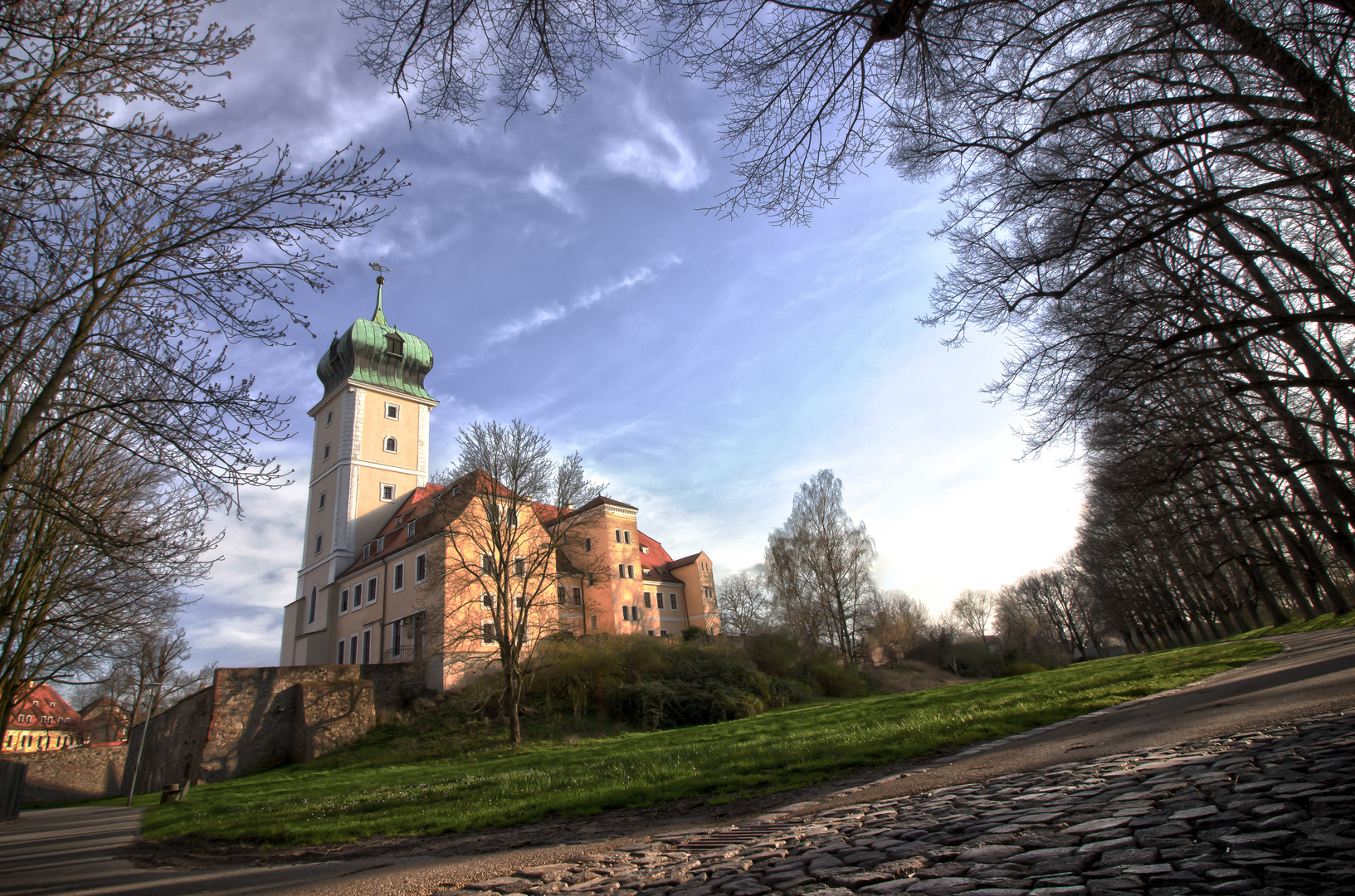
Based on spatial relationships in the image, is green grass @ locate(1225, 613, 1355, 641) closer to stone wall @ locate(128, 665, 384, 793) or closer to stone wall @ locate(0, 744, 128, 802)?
stone wall @ locate(128, 665, 384, 793)

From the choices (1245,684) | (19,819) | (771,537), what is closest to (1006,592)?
(771,537)

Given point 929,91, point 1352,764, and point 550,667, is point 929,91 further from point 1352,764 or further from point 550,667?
point 550,667

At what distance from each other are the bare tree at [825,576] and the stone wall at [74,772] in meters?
43.7

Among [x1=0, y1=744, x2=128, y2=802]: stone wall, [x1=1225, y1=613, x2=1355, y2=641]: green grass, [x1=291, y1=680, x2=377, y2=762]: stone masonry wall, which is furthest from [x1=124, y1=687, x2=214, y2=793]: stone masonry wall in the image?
[x1=1225, y1=613, x2=1355, y2=641]: green grass

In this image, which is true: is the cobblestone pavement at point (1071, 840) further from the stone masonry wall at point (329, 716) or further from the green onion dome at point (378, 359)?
the green onion dome at point (378, 359)

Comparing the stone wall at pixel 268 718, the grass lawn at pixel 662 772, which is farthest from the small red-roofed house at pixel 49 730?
the grass lawn at pixel 662 772

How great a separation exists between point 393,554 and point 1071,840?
37893mm

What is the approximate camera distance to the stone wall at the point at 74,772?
3819 centimetres

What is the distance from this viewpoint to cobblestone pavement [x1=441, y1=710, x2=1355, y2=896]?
2594mm

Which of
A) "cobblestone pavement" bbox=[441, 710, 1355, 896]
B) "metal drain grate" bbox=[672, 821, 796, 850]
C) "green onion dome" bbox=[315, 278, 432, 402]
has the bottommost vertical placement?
"metal drain grate" bbox=[672, 821, 796, 850]

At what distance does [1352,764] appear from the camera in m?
3.79

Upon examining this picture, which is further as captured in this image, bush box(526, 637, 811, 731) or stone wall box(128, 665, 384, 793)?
stone wall box(128, 665, 384, 793)

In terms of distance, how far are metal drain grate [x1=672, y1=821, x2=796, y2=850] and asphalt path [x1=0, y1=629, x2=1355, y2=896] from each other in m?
0.64

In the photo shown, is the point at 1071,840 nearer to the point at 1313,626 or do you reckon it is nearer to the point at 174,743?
the point at 1313,626
